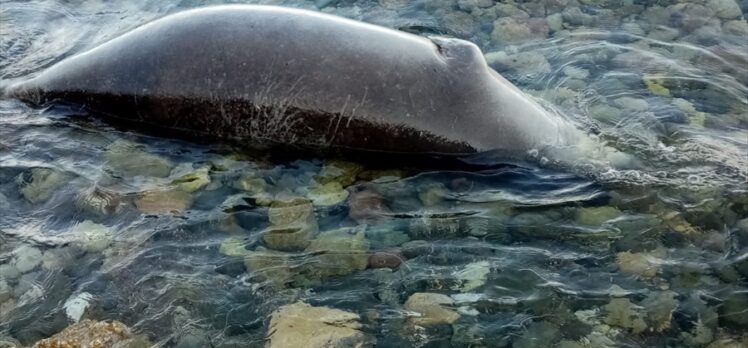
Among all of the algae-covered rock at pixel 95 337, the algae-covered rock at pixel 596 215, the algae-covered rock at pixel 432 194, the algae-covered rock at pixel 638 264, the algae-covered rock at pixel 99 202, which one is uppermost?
the algae-covered rock at pixel 596 215

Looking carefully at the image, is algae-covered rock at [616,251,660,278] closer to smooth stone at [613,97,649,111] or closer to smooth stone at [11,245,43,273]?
smooth stone at [613,97,649,111]

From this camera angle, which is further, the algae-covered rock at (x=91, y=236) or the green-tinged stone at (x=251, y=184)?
the green-tinged stone at (x=251, y=184)

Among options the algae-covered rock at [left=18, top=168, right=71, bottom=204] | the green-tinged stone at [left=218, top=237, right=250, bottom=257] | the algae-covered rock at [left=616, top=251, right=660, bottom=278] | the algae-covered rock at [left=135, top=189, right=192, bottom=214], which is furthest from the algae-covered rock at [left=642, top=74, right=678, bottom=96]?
the algae-covered rock at [left=18, top=168, right=71, bottom=204]

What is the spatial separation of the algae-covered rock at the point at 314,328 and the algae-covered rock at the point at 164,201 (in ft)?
3.78

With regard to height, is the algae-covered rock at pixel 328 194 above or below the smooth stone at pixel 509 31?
below

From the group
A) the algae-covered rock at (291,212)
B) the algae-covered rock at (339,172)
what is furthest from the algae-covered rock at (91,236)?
the algae-covered rock at (339,172)

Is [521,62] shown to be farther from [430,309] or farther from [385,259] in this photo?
[430,309]

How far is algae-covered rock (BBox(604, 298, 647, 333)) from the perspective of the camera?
3.99 meters

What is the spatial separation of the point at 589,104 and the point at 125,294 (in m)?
3.59

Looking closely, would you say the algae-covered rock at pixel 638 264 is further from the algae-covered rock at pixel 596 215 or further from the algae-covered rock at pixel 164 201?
the algae-covered rock at pixel 164 201

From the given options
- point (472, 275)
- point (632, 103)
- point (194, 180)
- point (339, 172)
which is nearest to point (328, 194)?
point (339, 172)

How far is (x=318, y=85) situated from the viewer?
5.14m

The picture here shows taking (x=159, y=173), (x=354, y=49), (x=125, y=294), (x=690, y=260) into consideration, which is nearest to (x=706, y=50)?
(x=690, y=260)

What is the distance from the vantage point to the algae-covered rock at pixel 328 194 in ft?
16.2
